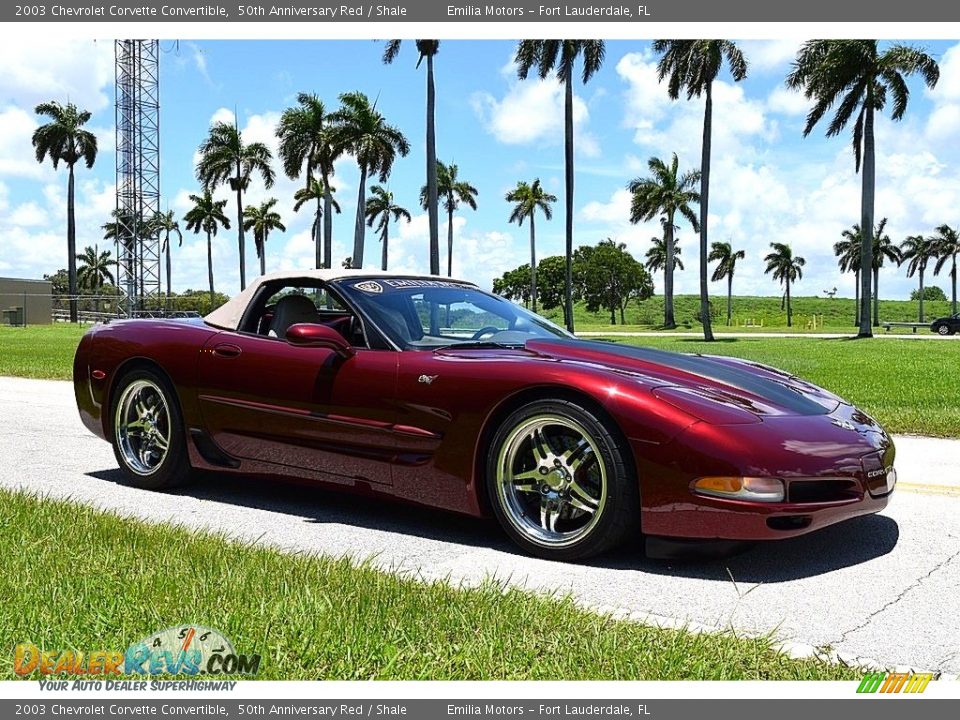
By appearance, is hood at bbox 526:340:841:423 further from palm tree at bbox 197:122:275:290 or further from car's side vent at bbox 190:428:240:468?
palm tree at bbox 197:122:275:290

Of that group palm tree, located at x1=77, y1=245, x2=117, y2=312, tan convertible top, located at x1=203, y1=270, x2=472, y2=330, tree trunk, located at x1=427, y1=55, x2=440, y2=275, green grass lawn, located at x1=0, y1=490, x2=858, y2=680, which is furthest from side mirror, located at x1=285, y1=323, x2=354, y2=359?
palm tree, located at x1=77, y1=245, x2=117, y2=312

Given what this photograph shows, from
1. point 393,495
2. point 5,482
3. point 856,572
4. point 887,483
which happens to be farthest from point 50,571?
point 887,483

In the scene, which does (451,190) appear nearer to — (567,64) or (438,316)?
(567,64)

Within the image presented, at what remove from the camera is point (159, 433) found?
5965 millimetres

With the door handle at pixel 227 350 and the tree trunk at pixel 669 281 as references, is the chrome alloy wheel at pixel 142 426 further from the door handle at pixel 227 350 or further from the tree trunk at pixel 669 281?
the tree trunk at pixel 669 281

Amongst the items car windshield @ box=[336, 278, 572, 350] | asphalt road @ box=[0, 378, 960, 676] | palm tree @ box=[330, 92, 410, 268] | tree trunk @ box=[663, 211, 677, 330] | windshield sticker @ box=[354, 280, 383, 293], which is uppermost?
palm tree @ box=[330, 92, 410, 268]

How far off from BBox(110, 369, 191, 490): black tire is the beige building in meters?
56.4

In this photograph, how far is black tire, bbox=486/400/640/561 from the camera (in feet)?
13.3

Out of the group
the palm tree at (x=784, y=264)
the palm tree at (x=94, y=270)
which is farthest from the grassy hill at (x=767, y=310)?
the palm tree at (x=94, y=270)

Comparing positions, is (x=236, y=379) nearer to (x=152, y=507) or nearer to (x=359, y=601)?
(x=152, y=507)

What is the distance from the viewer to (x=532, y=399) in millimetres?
4328

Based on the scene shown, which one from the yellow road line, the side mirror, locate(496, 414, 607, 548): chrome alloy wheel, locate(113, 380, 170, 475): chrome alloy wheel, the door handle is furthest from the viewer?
locate(113, 380, 170, 475): chrome alloy wheel

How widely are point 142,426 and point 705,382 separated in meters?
3.66

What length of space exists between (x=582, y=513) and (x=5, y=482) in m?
3.94
